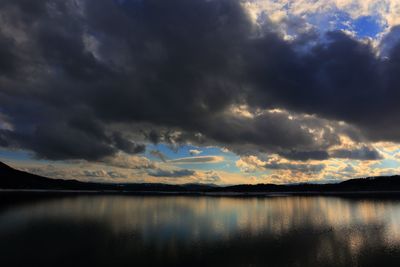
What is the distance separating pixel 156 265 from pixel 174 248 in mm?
9977

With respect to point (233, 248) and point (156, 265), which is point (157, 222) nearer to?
point (233, 248)

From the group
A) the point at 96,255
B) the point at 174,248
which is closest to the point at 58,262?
the point at 96,255

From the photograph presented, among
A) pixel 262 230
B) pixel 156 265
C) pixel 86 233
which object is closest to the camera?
pixel 156 265

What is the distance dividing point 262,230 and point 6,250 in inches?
1985

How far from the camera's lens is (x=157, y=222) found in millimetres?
81688

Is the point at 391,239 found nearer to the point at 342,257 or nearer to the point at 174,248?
the point at 342,257

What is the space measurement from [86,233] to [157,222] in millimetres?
21451

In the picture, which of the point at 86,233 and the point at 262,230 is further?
the point at 262,230

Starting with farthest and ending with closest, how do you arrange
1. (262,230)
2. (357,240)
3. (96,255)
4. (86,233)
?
(262,230), (86,233), (357,240), (96,255)

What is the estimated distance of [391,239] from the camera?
59.7 metres

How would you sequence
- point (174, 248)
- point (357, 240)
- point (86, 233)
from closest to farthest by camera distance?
1. point (174, 248)
2. point (357, 240)
3. point (86, 233)

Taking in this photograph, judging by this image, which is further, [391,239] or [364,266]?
[391,239]

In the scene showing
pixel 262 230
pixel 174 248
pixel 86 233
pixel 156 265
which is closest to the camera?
pixel 156 265

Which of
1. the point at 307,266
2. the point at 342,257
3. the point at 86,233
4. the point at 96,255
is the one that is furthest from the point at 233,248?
the point at 86,233
